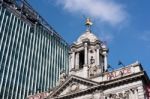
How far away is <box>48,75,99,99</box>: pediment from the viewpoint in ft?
175

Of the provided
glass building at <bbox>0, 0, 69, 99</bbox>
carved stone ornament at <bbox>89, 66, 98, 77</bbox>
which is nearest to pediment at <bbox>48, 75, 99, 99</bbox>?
carved stone ornament at <bbox>89, 66, 98, 77</bbox>

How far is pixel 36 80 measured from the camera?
333ft

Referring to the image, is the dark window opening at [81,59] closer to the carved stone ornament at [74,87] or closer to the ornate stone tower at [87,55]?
the ornate stone tower at [87,55]

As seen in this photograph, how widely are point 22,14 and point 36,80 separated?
22.3 metres

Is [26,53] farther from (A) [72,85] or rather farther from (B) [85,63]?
(A) [72,85]

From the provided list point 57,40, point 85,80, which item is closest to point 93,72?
point 85,80

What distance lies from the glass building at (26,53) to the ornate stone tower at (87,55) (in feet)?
99.6

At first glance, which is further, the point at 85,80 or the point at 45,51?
the point at 45,51

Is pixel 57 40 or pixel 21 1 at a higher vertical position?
pixel 21 1

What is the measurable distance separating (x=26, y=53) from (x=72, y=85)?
47.6 metres

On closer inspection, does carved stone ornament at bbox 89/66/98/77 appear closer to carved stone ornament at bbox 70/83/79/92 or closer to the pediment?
the pediment

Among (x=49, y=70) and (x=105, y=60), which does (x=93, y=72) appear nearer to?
(x=105, y=60)

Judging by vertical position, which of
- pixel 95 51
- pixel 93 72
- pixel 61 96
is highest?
pixel 95 51

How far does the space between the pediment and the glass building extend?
3234 cm
